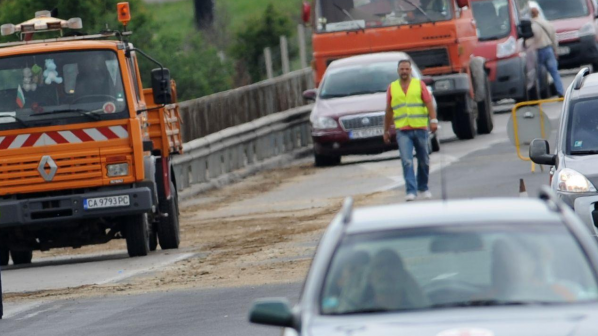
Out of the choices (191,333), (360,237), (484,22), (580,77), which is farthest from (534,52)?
(360,237)

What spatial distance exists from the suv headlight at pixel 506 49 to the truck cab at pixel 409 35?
2.35 m

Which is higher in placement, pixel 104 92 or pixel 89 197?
pixel 104 92

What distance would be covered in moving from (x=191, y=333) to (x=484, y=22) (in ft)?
66.2

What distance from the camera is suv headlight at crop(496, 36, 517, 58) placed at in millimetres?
29656

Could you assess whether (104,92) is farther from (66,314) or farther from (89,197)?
(66,314)

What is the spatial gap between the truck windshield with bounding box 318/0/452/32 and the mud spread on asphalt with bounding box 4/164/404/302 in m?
2.55

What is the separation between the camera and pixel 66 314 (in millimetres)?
13070

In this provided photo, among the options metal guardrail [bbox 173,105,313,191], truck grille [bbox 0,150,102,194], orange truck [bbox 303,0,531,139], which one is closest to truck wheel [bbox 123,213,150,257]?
truck grille [bbox 0,150,102,194]

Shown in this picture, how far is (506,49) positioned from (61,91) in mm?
13979

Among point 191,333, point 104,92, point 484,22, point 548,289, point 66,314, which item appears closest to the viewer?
point 548,289

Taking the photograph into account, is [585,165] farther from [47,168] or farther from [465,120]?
[465,120]

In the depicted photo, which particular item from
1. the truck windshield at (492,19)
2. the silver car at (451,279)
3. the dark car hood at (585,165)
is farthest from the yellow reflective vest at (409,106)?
the silver car at (451,279)

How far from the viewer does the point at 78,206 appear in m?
17.2

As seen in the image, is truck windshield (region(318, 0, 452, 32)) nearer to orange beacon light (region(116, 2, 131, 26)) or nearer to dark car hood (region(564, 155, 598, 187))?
orange beacon light (region(116, 2, 131, 26))
